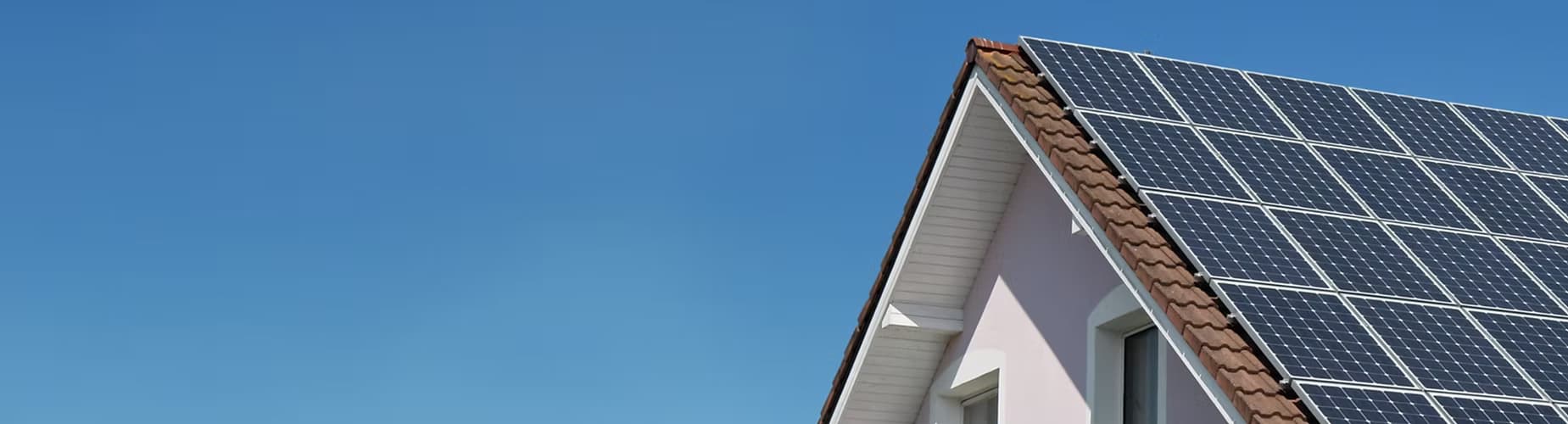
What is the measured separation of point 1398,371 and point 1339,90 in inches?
259

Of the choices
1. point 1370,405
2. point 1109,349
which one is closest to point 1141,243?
point 1109,349

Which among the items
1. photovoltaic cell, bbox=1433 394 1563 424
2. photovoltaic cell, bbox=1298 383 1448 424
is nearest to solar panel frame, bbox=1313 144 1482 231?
photovoltaic cell, bbox=1433 394 1563 424

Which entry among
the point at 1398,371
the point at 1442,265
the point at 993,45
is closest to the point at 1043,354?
the point at 993,45

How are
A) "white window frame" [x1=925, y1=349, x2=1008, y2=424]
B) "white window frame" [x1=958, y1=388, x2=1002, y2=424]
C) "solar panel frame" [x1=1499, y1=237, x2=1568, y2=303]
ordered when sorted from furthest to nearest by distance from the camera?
"white window frame" [x1=925, y1=349, x2=1008, y2=424], "white window frame" [x1=958, y1=388, x2=1002, y2=424], "solar panel frame" [x1=1499, y1=237, x2=1568, y2=303]

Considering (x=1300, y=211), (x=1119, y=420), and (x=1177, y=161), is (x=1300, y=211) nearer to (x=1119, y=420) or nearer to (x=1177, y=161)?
(x=1177, y=161)

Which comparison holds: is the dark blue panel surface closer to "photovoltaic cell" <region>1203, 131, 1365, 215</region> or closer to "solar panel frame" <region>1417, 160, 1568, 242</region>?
"solar panel frame" <region>1417, 160, 1568, 242</region>

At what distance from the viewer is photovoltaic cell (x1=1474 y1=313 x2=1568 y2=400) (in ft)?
45.6

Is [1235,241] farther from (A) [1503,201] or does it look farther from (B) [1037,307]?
(B) [1037,307]

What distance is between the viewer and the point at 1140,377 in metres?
17.6

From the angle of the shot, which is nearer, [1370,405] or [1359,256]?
[1370,405]

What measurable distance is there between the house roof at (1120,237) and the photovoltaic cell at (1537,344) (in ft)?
6.10

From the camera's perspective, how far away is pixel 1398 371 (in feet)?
44.8

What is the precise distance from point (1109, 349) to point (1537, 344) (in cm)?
424

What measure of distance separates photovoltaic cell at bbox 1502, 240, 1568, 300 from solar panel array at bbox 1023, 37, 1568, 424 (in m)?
0.02
